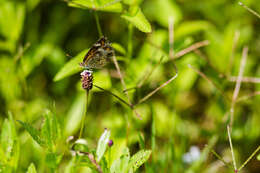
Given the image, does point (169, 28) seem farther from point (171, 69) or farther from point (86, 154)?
point (86, 154)

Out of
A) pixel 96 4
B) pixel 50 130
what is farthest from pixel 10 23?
pixel 50 130

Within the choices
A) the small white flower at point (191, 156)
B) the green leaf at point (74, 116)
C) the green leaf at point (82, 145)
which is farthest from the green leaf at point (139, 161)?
the green leaf at point (74, 116)

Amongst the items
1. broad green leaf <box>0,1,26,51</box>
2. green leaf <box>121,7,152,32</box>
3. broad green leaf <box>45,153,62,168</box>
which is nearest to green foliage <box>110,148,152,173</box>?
broad green leaf <box>45,153,62,168</box>

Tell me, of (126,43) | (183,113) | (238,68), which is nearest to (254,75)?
(238,68)

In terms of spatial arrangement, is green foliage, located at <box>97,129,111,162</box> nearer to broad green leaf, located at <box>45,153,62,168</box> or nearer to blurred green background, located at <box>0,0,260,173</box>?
broad green leaf, located at <box>45,153,62,168</box>

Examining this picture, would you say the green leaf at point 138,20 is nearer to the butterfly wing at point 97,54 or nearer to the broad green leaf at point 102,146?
the butterfly wing at point 97,54

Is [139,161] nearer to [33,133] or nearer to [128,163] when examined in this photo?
[128,163]

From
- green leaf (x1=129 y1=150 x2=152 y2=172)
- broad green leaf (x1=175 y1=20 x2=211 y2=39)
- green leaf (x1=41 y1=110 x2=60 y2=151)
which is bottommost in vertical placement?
green leaf (x1=129 y1=150 x2=152 y2=172)
